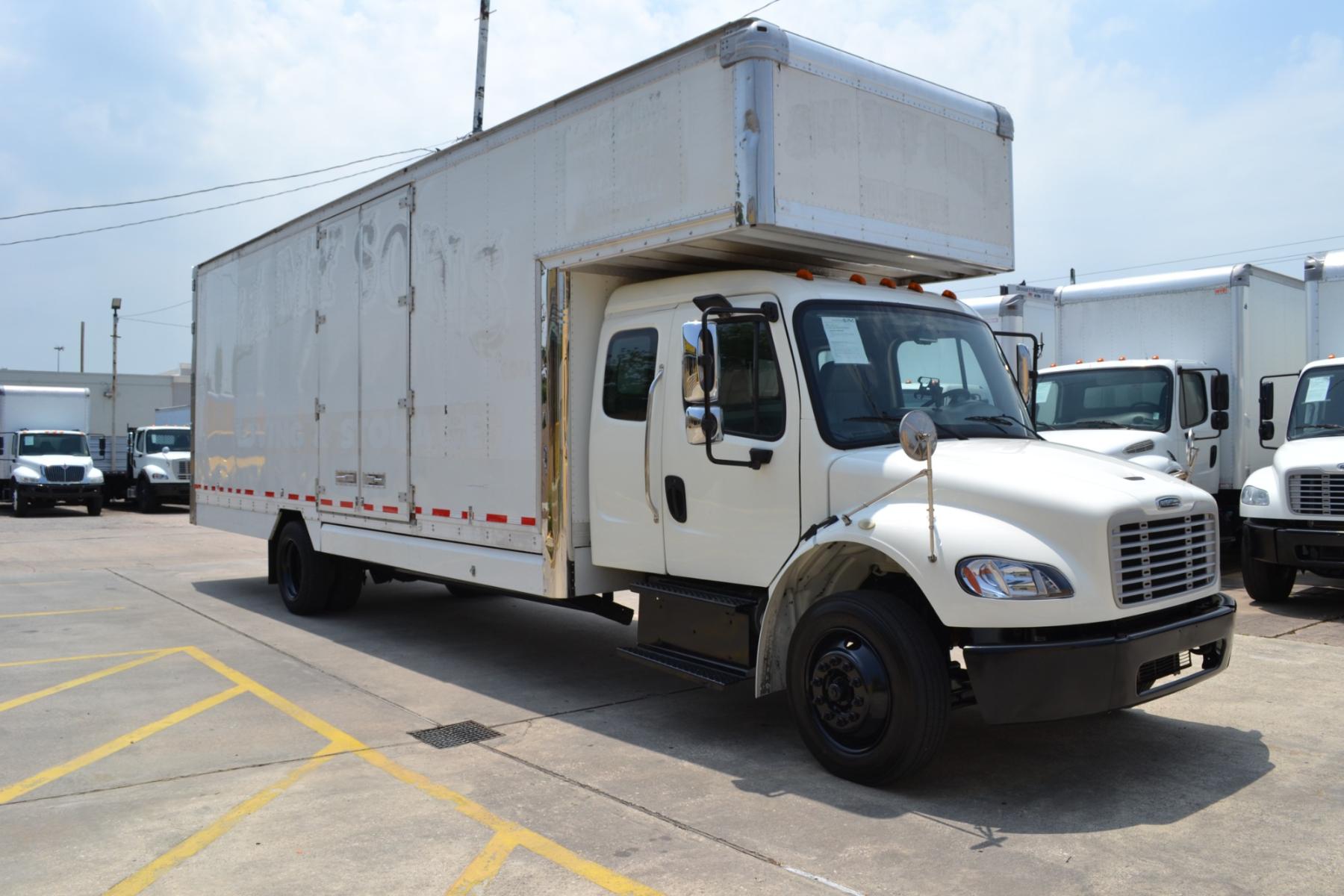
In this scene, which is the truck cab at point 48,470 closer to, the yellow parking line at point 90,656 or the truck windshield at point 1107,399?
the yellow parking line at point 90,656

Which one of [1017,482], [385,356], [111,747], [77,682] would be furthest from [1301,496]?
[77,682]

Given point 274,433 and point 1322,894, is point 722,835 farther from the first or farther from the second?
point 274,433

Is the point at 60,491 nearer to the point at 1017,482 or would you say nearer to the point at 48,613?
the point at 48,613

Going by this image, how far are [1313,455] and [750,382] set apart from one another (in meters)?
7.08

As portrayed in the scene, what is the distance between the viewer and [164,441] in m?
28.9

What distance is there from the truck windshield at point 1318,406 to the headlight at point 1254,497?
1.03 metres

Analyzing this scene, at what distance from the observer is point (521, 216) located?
7.18 m

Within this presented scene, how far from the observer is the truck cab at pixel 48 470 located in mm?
26234

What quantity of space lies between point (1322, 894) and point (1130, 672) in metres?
1.06

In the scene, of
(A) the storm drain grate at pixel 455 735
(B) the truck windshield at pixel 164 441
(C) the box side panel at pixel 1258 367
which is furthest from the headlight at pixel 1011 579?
(B) the truck windshield at pixel 164 441

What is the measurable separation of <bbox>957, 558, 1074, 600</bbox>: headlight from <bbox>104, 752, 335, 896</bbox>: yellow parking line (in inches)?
134

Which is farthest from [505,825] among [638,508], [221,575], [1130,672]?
[221,575]

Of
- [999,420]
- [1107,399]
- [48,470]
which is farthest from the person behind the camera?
[48,470]

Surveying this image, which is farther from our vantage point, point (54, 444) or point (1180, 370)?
point (54, 444)
